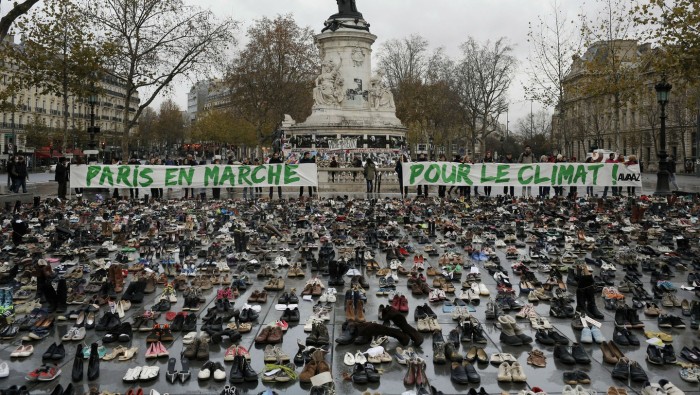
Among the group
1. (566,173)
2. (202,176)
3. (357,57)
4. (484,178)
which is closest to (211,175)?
(202,176)

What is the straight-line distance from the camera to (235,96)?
Result: 58.9m

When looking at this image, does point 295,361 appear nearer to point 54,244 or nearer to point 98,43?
point 54,244

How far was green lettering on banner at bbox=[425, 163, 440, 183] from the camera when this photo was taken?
22094mm

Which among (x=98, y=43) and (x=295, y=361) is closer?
(x=295, y=361)

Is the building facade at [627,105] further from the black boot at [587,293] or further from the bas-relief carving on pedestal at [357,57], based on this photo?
the black boot at [587,293]

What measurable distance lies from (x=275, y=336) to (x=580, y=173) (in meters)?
17.6

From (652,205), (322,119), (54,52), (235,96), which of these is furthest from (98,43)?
(652,205)

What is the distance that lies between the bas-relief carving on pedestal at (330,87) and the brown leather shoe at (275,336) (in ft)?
94.7

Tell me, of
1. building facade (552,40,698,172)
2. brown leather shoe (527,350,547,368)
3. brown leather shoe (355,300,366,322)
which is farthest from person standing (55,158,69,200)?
building facade (552,40,698,172)

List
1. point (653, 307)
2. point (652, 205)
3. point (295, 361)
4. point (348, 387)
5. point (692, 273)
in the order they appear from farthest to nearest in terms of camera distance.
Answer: point (652, 205), point (692, 273), point (653, 307), point (295, 361), point (348, 387)

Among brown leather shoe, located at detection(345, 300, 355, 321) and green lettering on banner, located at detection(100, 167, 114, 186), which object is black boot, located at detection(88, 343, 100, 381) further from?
green lettering on banner, located at detection(100, 167, 114, 186)

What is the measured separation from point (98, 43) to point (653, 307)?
113ft

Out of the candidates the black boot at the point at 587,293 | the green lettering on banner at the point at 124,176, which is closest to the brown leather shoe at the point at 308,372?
the black boot at the point at 587,293

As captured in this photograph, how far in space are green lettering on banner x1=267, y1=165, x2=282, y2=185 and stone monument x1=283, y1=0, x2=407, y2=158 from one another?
1186 centimetres
